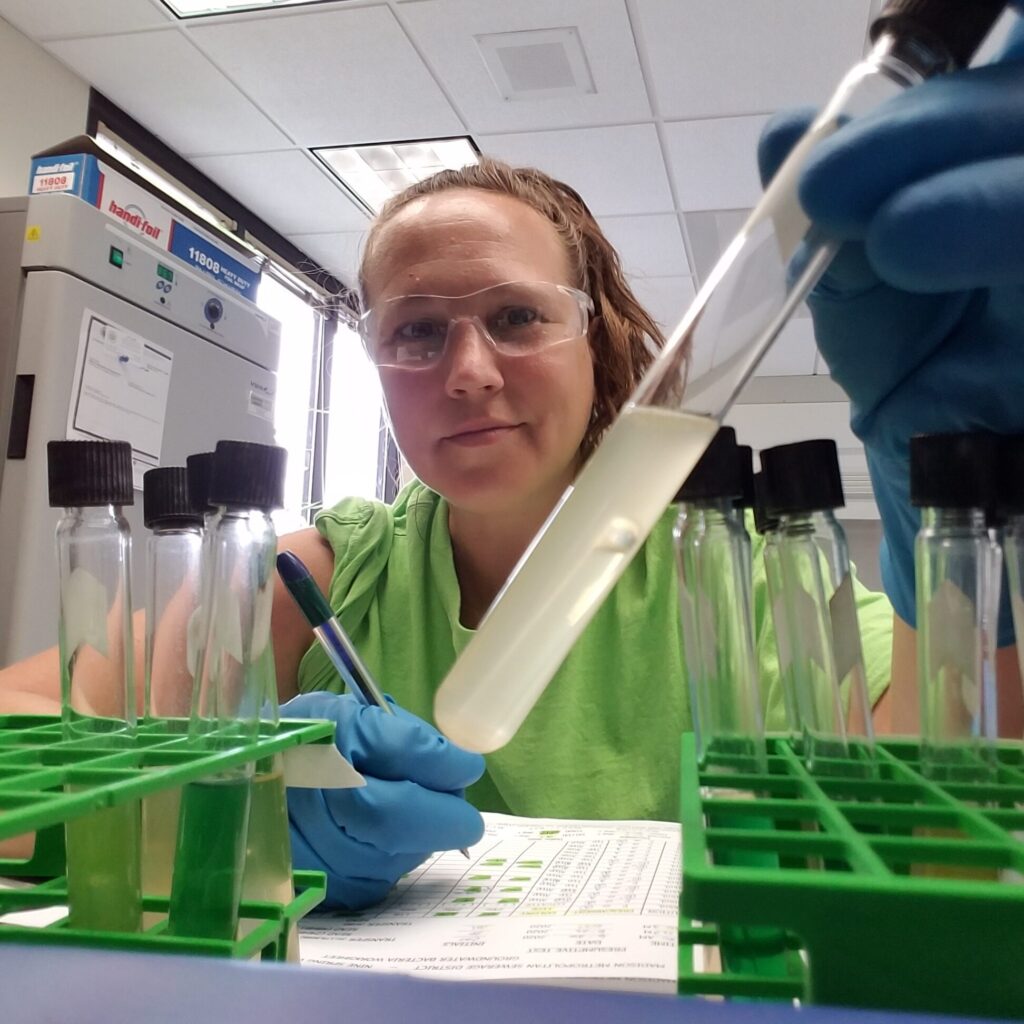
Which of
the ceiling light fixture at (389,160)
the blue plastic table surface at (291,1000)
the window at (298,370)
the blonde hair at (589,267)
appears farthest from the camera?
the window at (298,370)

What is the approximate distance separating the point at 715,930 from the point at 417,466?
2.63ft

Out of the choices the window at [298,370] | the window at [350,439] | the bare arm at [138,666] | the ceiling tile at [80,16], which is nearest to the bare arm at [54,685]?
the bare arm at [138,666]

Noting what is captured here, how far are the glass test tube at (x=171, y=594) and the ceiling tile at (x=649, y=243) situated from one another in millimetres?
2681

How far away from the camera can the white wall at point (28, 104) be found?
2.04m

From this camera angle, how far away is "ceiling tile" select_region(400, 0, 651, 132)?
195 cm

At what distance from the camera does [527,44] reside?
2057mm

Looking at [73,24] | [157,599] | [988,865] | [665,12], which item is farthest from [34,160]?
[988,865]

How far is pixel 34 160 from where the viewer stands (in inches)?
64.0

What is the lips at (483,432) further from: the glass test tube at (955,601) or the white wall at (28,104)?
the white wall at (28,104)

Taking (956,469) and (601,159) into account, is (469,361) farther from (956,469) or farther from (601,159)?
(601,159)

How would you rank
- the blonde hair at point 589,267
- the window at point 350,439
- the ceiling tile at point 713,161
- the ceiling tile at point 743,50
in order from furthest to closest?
1. the window at point 350,439
2. the ceiling tile at point 713,161
3. the ceiling tile at point 743,50
4. the blonde hair at point 589,267

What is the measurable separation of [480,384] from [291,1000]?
79 cm

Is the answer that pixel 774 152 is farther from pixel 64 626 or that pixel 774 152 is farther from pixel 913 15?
pixel 64 626

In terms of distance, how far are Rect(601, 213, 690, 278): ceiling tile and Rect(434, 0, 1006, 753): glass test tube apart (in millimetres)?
2661
